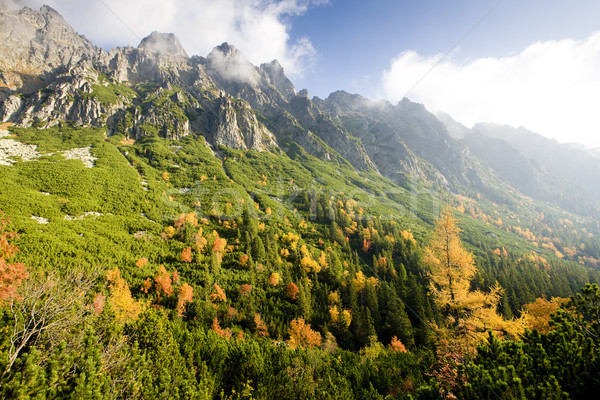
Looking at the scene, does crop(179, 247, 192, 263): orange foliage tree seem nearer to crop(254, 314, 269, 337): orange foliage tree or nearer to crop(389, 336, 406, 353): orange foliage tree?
crop(254, 314, 269, 337): orange foliage tree

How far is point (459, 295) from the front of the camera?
681 inches

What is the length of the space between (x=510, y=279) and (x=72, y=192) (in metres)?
138

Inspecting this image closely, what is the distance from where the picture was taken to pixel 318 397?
48.7 ft

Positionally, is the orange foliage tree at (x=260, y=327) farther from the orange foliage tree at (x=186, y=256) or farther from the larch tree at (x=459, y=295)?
the larch tree at (x=459, y=295)

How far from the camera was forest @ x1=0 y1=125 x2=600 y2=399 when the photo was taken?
8070 mm

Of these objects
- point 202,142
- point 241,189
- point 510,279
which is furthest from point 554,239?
point 202,142

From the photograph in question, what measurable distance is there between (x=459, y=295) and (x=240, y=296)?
139 feet

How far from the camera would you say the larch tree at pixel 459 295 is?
52.2ft

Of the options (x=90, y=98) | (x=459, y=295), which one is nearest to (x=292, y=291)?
(x=459, y=295)

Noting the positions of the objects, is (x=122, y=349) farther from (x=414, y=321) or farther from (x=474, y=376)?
(x=414, y=321)

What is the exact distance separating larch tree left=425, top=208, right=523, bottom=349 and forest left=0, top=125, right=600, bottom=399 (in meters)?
0.16

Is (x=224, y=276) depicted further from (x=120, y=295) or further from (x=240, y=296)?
(x=120, y=295)

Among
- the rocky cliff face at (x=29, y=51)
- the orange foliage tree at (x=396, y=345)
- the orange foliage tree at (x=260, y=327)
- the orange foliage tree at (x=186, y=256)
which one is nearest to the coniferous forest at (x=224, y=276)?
the orange foliage tree at (x=396, y=345)

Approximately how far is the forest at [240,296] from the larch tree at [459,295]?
0.16m
